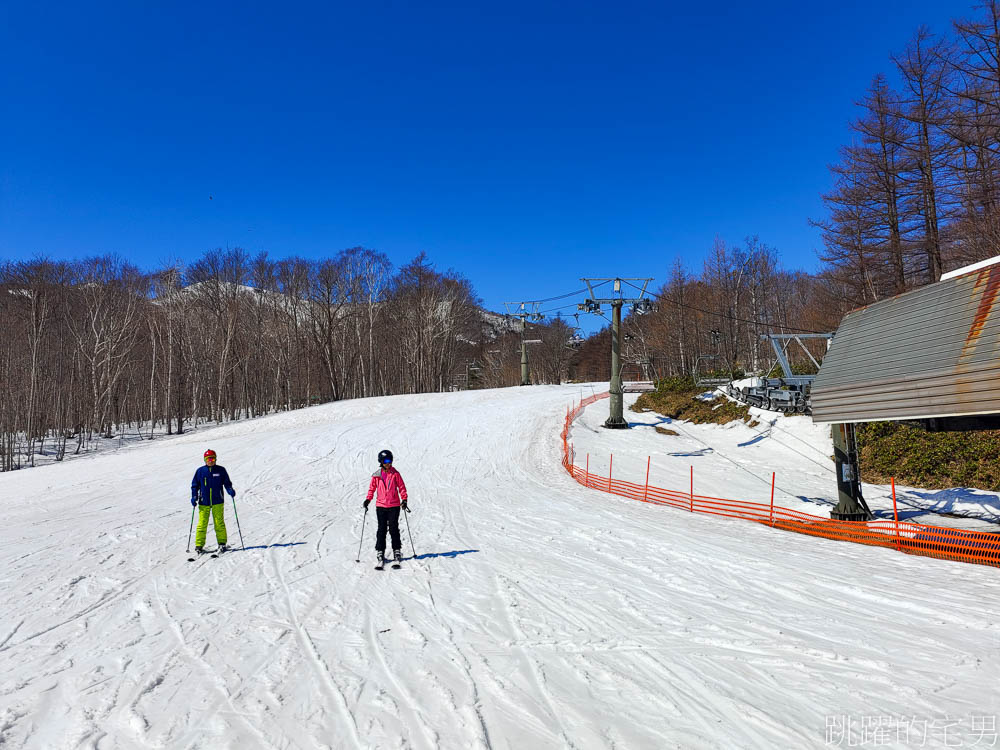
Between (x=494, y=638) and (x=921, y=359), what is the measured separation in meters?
9.54

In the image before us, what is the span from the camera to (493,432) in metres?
27.7

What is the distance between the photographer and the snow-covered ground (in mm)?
3732

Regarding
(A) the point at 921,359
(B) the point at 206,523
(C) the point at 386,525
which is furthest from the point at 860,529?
(B) the point at 206,523

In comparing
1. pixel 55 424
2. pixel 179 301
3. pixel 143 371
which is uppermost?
pixel 179 301

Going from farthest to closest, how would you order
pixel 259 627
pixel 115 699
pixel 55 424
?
pixel 55 424 → pixel 259 627 → pixel 115 699

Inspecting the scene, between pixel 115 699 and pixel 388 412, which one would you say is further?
pixel 388 412

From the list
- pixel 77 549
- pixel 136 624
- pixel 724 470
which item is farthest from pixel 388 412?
pixel 136 624

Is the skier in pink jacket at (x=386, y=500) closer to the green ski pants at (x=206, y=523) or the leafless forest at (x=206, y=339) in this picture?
the green ski pants at (x=206, y=523)

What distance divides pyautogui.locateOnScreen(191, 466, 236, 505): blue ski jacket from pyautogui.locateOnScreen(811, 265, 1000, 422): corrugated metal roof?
41.2 feet

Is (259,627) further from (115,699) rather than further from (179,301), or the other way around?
(179,301)

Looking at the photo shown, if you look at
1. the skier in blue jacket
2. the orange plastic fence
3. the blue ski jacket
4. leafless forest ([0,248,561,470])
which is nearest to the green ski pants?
the skier in blue jacket

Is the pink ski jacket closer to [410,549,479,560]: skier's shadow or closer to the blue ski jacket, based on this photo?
[410,549,479,560]: skier's shadow

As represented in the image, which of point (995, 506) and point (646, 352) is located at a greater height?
point (646, 352)

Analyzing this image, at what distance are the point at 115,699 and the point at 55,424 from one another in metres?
48.2
